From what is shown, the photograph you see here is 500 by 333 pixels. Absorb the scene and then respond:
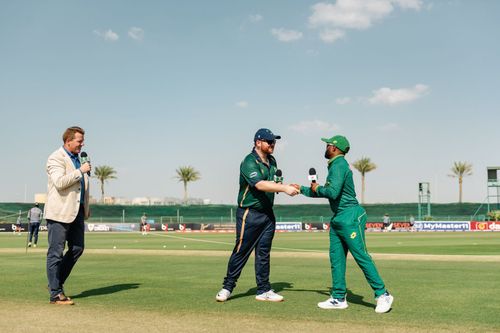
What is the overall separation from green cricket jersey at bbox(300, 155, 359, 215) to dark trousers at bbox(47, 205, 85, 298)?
3.02 m

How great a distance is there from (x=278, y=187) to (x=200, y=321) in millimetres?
1911

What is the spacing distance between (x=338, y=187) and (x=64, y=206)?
3.36m

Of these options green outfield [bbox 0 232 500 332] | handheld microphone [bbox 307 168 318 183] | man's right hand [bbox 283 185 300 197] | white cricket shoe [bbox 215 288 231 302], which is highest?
handheld microphone [bbox 307 168 318 183]

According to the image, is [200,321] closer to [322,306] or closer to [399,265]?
[322,306]

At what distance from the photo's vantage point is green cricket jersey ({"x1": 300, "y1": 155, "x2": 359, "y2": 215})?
6.13 metres

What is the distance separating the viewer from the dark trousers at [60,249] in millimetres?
6543

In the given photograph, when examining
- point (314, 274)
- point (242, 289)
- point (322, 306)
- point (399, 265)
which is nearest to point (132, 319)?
point (322, 306)

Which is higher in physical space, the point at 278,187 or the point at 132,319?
the point at 278,187

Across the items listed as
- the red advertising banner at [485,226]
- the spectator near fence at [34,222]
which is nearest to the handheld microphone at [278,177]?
the spectator near fence at [34,222]

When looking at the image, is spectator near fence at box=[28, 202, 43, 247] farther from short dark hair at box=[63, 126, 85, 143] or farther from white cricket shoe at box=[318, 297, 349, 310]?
white cricket shoe at box=[318, 297, 349, 310]

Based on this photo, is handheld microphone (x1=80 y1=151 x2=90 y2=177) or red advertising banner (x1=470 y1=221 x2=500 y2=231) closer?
handheld microphone (x1=80 y1=151 x2=90 y2=177)

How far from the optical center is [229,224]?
54969 mm

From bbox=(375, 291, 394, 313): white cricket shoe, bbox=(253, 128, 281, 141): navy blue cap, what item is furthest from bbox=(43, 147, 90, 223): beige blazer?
bbox=(375, 291, 394, 313): white cricket shoe

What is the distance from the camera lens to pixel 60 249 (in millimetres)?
6625
